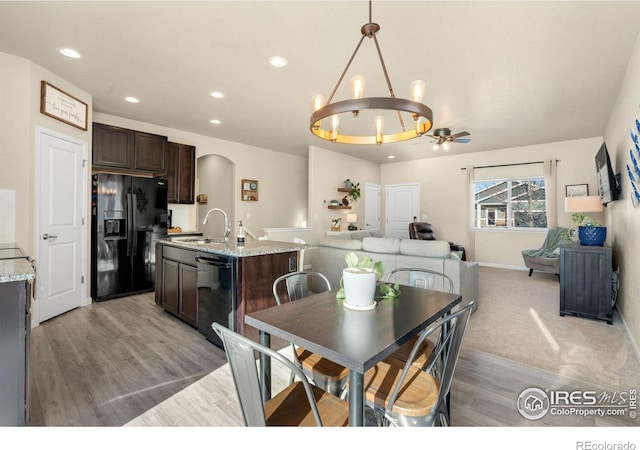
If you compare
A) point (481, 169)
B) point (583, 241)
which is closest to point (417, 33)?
point (583, 241)

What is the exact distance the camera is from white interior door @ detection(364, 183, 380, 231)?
27.6 feet

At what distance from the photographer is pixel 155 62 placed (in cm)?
310

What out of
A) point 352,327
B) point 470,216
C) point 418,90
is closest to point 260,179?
point 470,216

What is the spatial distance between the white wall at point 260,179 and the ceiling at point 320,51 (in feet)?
3.98

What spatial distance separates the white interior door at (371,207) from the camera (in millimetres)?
8414

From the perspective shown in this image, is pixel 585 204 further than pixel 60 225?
Yes

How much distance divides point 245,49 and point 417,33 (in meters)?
1.55

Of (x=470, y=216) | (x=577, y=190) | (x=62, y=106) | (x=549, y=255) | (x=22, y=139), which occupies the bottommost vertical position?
(x=549, y=255)

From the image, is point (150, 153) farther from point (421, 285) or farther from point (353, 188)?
point (421, 285)

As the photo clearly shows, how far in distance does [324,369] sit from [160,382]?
1438 mm

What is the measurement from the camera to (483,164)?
7.14 m

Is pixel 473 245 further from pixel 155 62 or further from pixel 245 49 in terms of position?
pixel 155 62

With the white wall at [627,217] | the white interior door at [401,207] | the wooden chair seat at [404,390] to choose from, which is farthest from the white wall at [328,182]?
the wooden chair seat at [404,390]

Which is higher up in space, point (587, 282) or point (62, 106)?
point (62, 106)
